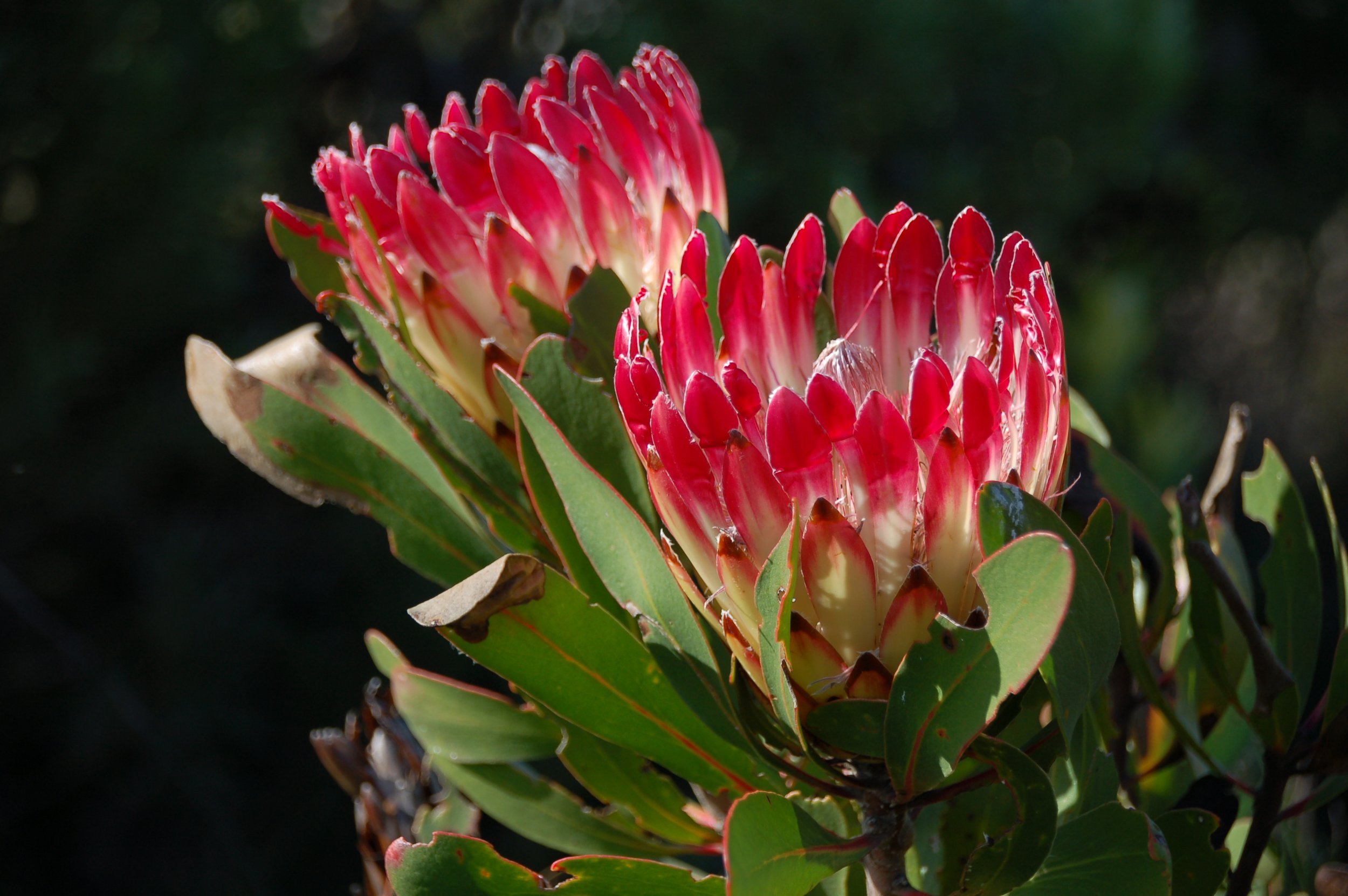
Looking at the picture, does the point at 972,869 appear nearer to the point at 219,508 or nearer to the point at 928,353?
the point at 928,353

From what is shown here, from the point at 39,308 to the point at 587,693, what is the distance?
2.04m

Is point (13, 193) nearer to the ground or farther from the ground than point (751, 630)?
farther from the ground

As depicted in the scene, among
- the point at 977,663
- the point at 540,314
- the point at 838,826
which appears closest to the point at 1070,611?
the point at 977,663

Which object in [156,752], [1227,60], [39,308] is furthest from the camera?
[1227,60]

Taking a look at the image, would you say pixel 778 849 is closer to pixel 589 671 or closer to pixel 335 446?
pixel 589 671

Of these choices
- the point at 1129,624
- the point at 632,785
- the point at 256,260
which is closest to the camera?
the point at 1129,624

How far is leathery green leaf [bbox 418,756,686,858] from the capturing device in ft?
1.88

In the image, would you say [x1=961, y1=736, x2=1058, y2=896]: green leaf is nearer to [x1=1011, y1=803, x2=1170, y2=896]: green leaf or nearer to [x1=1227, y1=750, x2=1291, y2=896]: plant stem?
[x1=1011, y1=803, x2=1170, y2=896]: green leaf

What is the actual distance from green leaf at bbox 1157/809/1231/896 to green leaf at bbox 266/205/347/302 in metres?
0.47

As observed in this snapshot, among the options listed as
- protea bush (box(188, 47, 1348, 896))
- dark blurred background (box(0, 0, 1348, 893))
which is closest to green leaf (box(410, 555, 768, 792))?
protea bush (box(188, 47, 1348, 896))

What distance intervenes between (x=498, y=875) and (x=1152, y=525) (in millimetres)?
350

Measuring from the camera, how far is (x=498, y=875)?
0.42 meters

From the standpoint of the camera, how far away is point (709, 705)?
1.43ft

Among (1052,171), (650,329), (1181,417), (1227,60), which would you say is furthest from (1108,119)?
(650,329)
